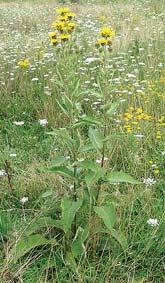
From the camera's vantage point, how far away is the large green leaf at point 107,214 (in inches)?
101

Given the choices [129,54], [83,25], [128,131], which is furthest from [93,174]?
[83,25]

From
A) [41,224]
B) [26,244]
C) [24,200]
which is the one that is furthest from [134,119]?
[26,244]

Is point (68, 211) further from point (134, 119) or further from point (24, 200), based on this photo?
point (134, 119)

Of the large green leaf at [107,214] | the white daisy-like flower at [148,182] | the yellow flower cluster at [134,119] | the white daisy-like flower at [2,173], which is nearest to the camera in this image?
the large green leaf at [107,214]

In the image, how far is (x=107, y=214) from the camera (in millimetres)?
2609

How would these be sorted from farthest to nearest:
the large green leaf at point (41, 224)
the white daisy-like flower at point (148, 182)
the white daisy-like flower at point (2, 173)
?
the white daisy-like flower at point (2, 173)
the white daisy-like flower at point (148, 182)
the large green leaf at point (41, 224)

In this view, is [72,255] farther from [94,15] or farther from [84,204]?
[94,15]

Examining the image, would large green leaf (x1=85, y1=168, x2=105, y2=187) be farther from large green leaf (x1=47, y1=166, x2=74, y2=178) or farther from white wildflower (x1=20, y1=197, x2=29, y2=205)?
white wildflower (x1=20, y1=197, x2=29, y2=205)

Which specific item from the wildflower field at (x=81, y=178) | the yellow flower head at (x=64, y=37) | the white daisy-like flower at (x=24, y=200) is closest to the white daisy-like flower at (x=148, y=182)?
the wildflower field at (x=81, y=178)

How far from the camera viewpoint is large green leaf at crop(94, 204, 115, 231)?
8.41 ft

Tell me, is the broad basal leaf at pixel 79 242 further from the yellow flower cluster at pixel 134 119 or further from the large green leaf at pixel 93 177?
the yellow flower cluster at pixel 134 119

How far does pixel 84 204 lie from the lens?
2.77 m

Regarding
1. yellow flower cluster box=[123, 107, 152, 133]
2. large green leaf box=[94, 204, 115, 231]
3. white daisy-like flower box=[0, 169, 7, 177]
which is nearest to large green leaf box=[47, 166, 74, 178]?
large green leaf box=[94, 204, 115, 231]

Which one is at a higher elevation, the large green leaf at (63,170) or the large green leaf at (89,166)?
the large green leaf at (89,166)
